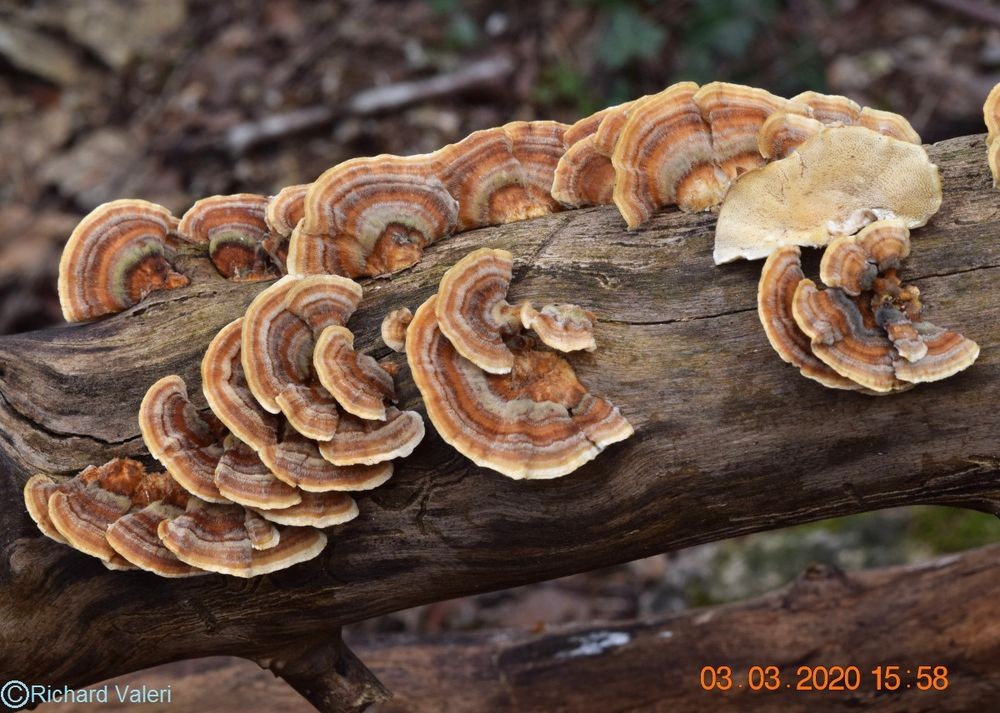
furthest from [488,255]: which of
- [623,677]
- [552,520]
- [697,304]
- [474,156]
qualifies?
[623,677]

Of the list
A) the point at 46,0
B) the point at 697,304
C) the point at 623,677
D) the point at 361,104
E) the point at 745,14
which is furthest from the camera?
the point at 46,0

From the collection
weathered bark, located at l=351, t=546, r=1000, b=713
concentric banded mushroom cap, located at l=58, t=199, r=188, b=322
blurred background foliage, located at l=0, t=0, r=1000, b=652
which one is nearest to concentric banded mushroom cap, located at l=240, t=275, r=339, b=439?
concentric banded mushroom cap, located at l=58, t=199, r=188, b=322

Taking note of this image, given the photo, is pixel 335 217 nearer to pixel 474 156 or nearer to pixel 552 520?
pixel 474 156

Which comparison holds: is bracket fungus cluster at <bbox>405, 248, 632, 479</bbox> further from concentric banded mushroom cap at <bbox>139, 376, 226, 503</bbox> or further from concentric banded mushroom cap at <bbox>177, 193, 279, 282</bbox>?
concentric banded mushroom cap at <bbox>177, 193, 279, 282</bbox>

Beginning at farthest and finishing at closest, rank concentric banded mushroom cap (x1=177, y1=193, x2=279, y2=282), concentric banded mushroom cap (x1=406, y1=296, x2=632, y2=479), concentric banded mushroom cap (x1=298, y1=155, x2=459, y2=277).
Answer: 1. concentric banded mushroom cap (x1=177, y1=193, x2=279, y2=282)
2. concentric banded mushroom cap (x1=298, y1=155, x2=459, y2=277)
3. concentric banded mushroom cap (x1=406, y1=296, x2=632, y2=479)

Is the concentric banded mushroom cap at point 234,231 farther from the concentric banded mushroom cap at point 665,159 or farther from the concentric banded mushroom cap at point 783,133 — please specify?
the concentric banded mushroom cap at point 783,133

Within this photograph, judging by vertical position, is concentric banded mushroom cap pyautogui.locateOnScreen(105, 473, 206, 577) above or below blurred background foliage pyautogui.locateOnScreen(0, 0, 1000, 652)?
below

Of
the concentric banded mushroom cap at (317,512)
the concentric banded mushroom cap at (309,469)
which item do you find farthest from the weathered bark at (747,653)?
the concentric banded mushroom cap at (309,469)
